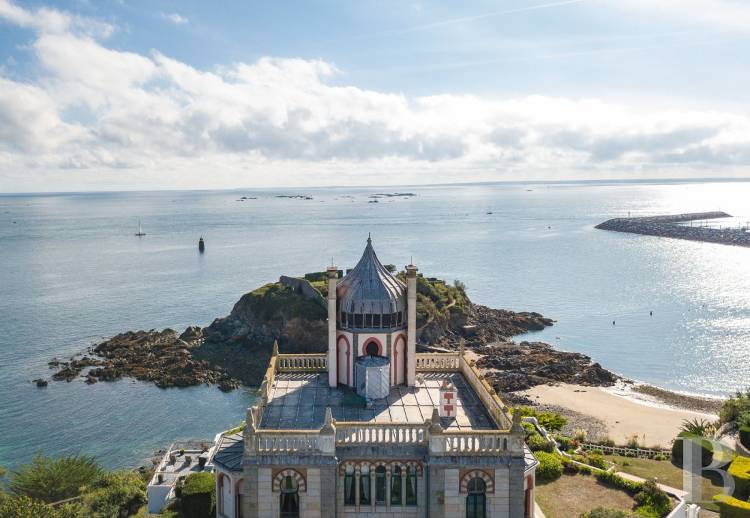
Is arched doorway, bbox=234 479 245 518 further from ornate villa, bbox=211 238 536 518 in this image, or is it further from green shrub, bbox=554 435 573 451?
green shrub, bbox=554 435 573 451

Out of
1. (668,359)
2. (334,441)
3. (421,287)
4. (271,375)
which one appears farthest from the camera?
(421,287)

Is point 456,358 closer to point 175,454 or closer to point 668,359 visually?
point 175,454

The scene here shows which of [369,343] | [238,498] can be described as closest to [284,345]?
[369,343]

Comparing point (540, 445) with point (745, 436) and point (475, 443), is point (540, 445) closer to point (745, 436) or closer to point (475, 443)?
point (745, 436)

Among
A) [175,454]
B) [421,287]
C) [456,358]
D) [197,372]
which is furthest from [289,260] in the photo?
[456,358]

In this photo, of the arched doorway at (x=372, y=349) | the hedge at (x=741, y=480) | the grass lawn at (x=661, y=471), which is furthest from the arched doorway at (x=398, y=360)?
the hedge at (x=741, y=480)
